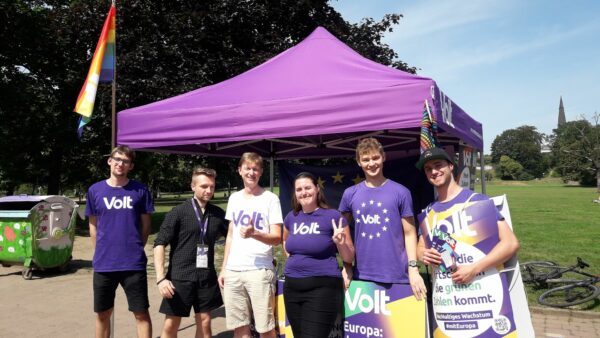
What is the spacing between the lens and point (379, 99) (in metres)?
3.50

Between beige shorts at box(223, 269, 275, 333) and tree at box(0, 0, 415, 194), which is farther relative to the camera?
tree at box(0, 0, 415, 194)

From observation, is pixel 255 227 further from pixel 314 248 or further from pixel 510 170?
pixel 510 170

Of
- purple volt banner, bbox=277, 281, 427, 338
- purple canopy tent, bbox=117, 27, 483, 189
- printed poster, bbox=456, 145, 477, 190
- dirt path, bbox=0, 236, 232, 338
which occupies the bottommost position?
dirt path, bbox=0, 236, 232, 338

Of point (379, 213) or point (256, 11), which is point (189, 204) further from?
point (256, 11)

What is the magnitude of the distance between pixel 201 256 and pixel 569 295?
5467mm

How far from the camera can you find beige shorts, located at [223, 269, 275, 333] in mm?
Answer: 3221

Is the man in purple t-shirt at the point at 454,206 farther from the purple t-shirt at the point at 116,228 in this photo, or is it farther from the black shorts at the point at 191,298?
the purple t-shirt at the point at 116,228

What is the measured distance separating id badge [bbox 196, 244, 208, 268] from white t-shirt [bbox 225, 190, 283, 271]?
0.73 ft

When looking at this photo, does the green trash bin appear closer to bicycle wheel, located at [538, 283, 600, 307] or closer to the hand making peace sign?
the hand making peace sign

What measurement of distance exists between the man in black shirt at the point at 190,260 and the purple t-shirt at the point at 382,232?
4.11 feet

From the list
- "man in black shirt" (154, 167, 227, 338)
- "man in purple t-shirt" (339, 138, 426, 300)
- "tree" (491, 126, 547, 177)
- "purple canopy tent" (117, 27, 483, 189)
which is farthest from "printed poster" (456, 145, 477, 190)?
"tree" (491, 126, 547, 177)

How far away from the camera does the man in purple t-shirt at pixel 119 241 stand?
350cm

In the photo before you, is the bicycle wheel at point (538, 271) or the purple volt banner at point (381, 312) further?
the bicycle wheel at point (538, 271)

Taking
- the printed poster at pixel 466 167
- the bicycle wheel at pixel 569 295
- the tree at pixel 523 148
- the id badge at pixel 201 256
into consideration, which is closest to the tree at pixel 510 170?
the tree at pixel 523 148
